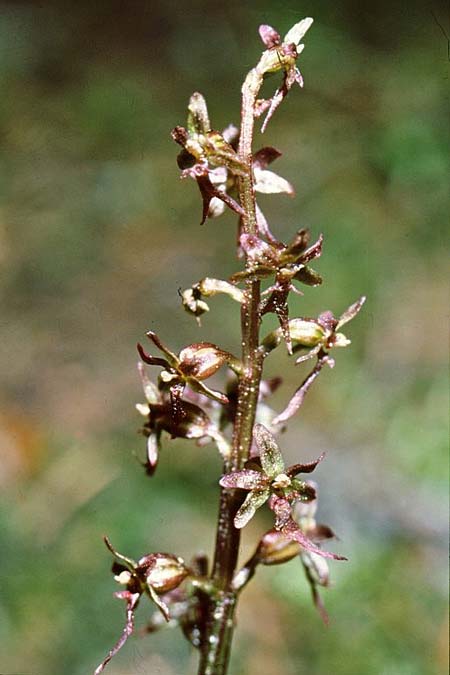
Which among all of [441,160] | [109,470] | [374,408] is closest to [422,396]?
[374,408]

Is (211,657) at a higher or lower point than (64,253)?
lower

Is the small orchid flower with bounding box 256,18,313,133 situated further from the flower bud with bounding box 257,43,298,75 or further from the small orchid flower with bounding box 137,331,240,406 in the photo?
the small orchid flower with bounding box 137,331,240,406

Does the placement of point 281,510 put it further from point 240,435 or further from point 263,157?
point 263,157

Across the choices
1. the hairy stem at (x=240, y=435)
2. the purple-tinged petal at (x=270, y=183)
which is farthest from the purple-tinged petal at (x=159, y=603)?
the purple-tinged petal at (x=270, y=183)

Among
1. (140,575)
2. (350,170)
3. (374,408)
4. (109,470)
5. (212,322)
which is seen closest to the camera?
(140,575)

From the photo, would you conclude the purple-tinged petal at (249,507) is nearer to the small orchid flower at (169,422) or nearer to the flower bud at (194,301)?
the small orchid flower at (169,422)

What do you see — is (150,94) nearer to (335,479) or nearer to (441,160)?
(441,160)

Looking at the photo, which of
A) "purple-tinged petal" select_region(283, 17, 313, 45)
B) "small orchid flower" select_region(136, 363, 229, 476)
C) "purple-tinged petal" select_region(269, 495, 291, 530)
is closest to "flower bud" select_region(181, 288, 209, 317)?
"small orchid flower" select_region(136, 363, 229, 476)

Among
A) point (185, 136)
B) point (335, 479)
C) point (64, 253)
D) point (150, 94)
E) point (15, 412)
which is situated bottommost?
point (185, 136)
